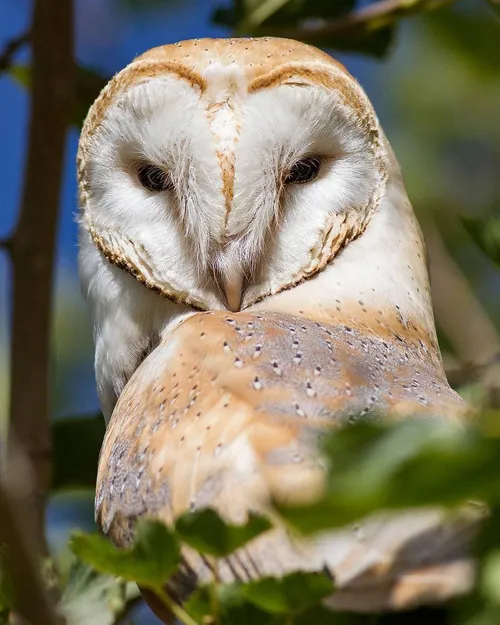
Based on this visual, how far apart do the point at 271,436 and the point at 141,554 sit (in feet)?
1.87

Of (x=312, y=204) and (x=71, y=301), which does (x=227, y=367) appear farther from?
(x=71, y=301)

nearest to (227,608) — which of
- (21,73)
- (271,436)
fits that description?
(271,436)

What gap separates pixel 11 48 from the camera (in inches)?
129

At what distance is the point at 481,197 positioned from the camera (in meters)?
5.10

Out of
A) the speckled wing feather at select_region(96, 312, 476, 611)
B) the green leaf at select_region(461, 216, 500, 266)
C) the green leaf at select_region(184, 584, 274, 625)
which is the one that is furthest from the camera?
the green leaf at select_region(461, 216, 500, 266)

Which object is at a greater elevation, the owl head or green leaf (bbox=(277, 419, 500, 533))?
green leaf (bbox=(277, 419, 500, 533))

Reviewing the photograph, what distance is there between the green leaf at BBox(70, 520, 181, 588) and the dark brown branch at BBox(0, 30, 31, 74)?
2197 mm

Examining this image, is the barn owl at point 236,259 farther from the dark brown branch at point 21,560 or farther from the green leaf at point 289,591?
the dark brown branch at point 21,560

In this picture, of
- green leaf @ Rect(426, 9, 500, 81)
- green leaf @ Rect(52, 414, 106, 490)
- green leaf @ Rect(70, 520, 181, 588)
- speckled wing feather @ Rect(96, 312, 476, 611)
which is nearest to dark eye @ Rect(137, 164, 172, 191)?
speckled wing feather @ Rect(96, 312, 476, 611)

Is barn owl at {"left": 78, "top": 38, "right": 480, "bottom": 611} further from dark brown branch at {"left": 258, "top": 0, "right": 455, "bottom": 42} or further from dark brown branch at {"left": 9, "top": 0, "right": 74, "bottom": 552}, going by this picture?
dark brown branch at {"left": 258, "top": 0, "right": 455, "bottom": 42}

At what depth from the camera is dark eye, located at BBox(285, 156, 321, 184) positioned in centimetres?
289

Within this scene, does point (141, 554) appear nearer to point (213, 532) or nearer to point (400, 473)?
point (213, 532)

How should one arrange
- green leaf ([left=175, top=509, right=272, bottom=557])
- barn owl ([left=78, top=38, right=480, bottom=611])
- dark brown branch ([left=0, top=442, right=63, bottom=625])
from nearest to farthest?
dark brown branch ([left=0, top=442, right=63, bottom=625])
green leaf ([left=175, top=509, right=272, bottom=557])
barn owl ([left=78, top=38, right=480, bottom=611])

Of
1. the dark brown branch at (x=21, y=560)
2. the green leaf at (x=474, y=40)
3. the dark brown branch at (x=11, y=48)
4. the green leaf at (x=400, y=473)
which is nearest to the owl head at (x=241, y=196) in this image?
the dark brown branch at (x=11, y=48)
